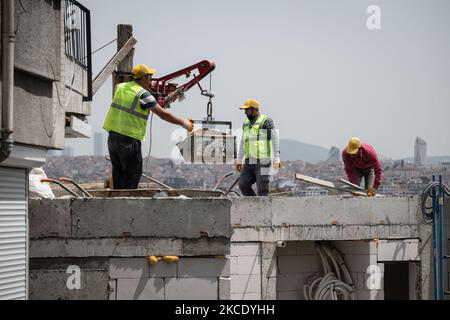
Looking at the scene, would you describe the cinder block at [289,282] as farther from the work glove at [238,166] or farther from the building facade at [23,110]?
the building facade at [23,110]

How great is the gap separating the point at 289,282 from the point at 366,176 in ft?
8.66

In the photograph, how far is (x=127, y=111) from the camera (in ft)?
38.7

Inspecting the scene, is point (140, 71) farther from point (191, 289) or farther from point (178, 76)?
point (178, 76)

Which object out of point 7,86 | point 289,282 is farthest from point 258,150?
point 7,86

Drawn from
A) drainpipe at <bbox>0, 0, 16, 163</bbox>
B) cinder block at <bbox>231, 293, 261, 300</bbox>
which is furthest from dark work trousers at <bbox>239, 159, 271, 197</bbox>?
drainpipe at <bbox>0, 0, 16, 163</bbox>

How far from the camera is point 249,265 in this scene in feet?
47.6

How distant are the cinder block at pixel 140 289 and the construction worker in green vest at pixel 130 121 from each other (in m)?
1.87

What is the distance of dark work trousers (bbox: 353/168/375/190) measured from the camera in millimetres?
16781

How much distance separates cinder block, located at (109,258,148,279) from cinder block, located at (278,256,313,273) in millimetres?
5260

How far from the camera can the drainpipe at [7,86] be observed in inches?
360

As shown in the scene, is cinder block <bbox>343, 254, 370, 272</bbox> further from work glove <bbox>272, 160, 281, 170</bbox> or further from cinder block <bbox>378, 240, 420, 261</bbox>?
work glove <bbox>272, 160, 281, 170</bbox>

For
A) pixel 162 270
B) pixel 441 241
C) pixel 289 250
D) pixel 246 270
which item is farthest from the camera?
pixel 289 250
